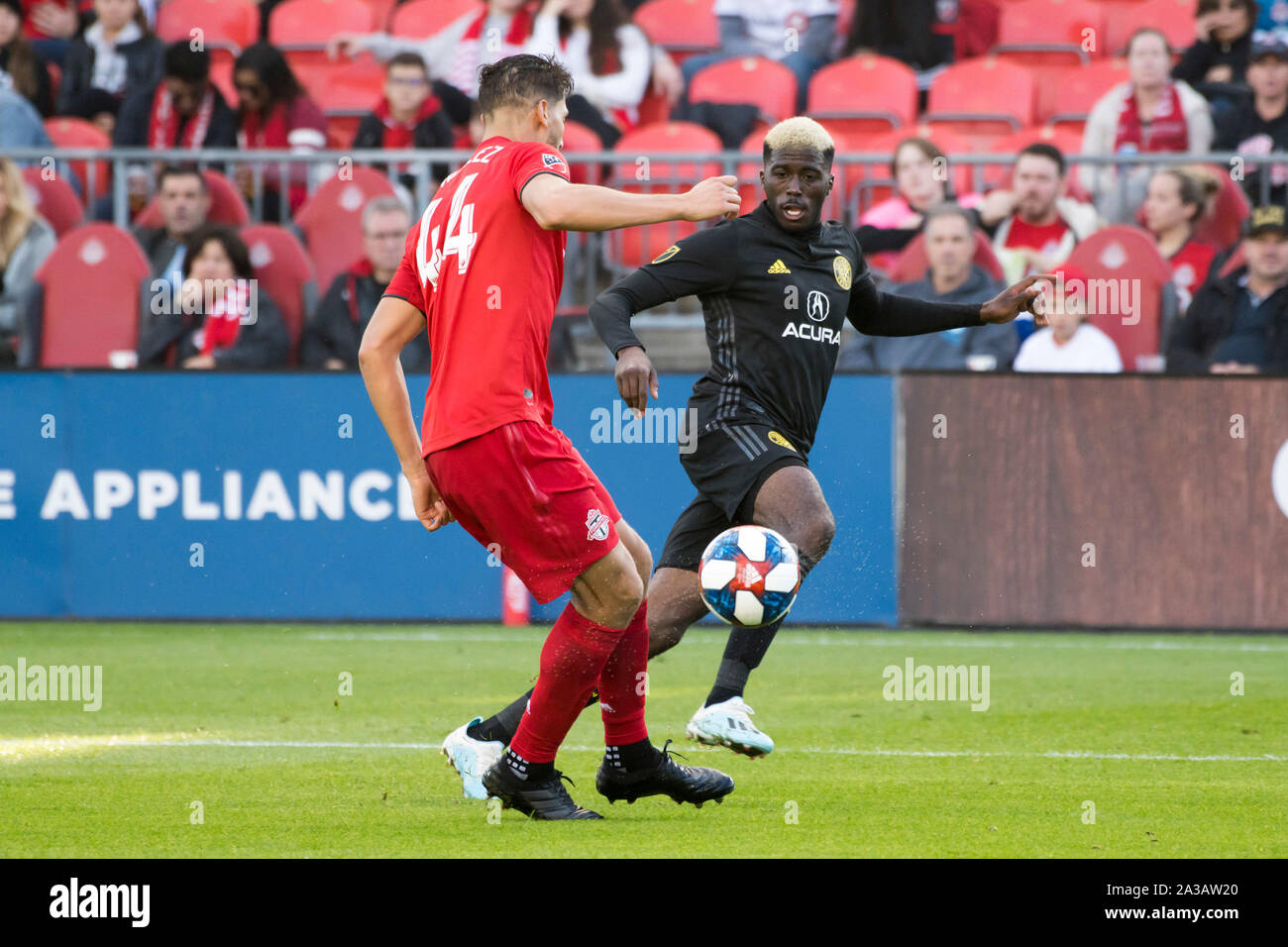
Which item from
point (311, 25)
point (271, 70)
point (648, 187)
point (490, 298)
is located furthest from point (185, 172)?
point (490, 298)

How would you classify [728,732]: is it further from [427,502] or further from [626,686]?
[427,502]

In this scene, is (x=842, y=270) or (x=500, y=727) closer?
(x=500, y=727)

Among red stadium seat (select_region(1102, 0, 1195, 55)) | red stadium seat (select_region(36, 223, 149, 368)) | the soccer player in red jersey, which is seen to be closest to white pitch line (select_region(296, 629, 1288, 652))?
red stadium seat (select_region(36, 223, 149, 368))

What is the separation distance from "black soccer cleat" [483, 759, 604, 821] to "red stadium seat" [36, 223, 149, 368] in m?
7.75

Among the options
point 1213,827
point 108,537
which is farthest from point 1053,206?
point 1213,827

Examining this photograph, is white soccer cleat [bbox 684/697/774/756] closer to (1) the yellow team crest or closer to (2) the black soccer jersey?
(2) the black soccer jersey

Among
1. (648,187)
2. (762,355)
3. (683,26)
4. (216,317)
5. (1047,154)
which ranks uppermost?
(683,26)

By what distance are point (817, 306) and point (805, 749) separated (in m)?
1.82

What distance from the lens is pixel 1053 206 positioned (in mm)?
12398

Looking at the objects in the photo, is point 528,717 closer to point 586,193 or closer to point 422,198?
point 586,193

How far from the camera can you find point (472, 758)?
6.08 metres

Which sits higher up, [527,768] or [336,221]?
[336,221]

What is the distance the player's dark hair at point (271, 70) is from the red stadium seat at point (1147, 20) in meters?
6.86

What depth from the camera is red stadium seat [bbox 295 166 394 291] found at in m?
13.1
